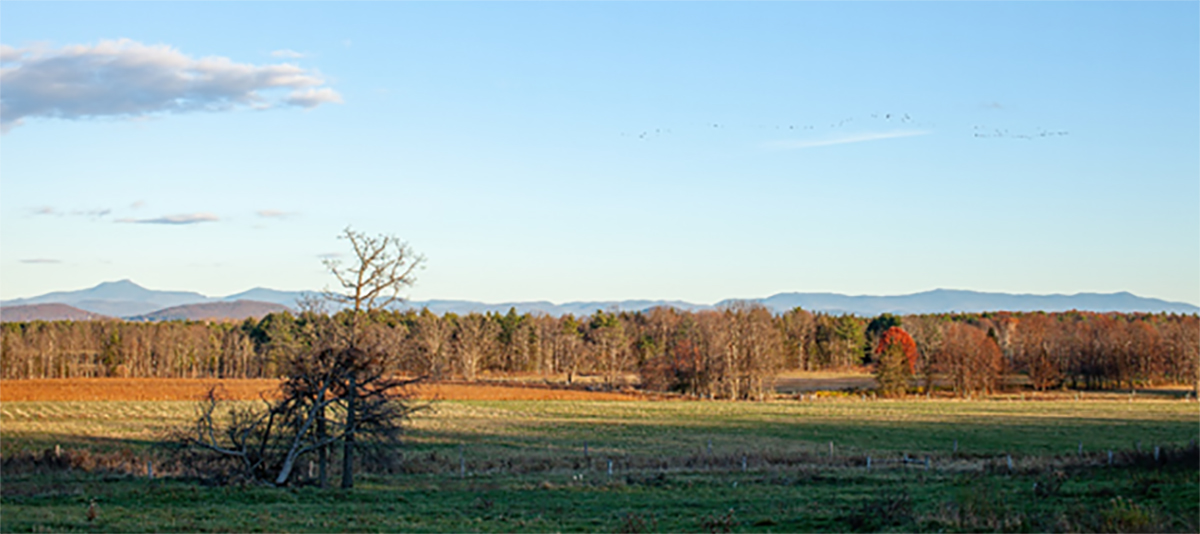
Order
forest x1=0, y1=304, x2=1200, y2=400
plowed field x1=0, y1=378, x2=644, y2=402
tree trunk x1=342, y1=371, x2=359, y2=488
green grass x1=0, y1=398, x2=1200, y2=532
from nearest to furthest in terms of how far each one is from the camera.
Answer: green grass x1=0, y1=398, x2=1200, y2=532 < tree trunk x1=342, y1=371, x2=359, y2=488 < plowed field x1=0, y1=378, x2=644, y2=402 < forest x1=0, y1=304, x2=1200, y2=400

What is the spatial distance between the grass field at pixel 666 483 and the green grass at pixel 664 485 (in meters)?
0.08

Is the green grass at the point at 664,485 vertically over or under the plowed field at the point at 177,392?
over

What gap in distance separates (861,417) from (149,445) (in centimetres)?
3951

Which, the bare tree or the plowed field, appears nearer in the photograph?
the bare tree

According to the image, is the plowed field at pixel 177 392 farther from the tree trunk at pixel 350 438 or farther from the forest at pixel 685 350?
the tree trunk at pixel 350 438

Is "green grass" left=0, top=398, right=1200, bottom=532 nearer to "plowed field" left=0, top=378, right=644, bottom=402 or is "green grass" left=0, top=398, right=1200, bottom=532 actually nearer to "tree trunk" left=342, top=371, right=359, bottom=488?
"tree trunk" left=342, top=371, right=359, bottom=488

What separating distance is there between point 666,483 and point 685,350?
64111 millimetres

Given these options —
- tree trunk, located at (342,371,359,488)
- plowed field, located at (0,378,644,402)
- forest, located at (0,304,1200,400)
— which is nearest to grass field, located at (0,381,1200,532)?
tree trunk, located at (342,371,359,488)

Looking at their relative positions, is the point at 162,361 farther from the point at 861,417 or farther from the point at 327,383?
the point at 327,383

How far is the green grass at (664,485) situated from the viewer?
16.5 m

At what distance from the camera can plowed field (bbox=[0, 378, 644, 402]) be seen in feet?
227

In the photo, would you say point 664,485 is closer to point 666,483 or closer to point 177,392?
point 666,483

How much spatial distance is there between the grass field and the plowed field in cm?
1792

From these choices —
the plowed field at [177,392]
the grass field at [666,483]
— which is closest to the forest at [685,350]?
the plowed field at [177,392]
